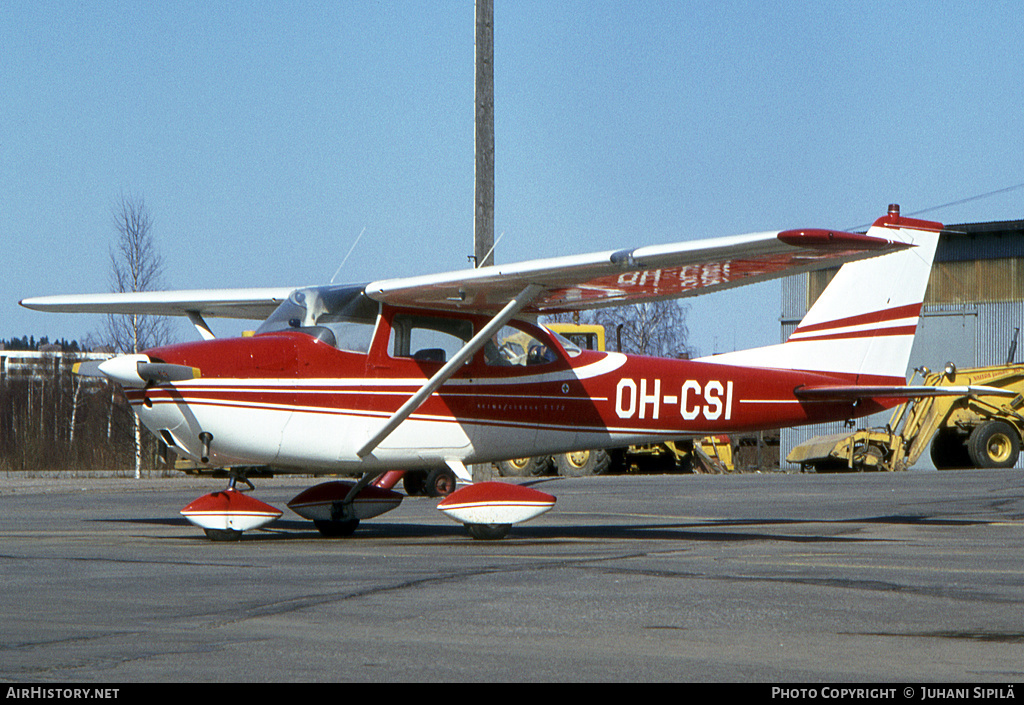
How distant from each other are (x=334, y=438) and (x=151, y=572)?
2.96m

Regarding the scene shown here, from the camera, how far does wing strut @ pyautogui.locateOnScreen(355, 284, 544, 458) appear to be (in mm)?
10109

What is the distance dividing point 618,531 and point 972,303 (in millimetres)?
29465

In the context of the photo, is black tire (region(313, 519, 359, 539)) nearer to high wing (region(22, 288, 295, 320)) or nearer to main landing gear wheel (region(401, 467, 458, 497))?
high wing (region(22, 288, 295, 320))

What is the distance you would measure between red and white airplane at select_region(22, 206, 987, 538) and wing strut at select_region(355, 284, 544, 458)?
0.06 feet

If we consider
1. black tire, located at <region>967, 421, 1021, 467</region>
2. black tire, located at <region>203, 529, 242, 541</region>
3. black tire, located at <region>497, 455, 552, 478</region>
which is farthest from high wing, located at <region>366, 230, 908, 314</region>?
black tire, located at <region>967, 421, 1021, 467</region>

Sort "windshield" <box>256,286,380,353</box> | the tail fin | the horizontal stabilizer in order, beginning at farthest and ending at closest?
the tail fin, the horizontal stabilizer, "windshield" <box>256,286,380,353</box>

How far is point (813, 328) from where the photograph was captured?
1284 cm

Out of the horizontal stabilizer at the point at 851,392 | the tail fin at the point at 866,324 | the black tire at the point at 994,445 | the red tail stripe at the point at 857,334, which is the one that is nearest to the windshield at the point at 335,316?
the tail fin at the point at 866,324

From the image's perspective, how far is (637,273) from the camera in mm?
9977

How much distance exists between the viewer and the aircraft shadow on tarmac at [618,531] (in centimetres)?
1059

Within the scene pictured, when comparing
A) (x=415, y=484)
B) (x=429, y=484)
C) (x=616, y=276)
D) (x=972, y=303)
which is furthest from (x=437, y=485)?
(x=972, y=303)

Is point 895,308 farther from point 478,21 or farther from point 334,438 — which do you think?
point 478,21

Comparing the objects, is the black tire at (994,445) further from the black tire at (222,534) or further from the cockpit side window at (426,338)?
the black tire at (222,534)
